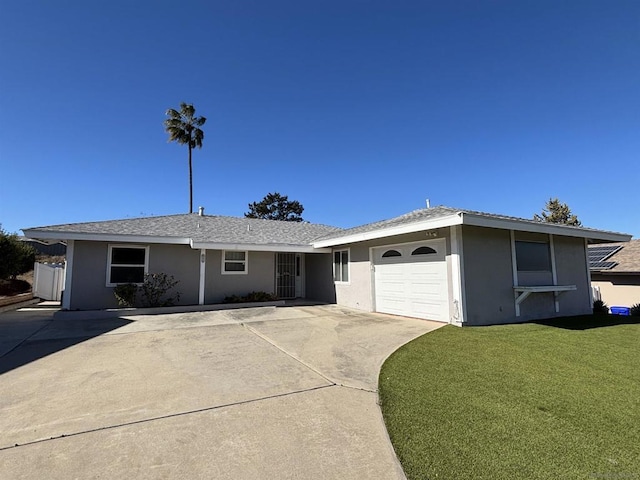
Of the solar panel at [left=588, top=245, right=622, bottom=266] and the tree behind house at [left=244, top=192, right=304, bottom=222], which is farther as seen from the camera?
the tree behind house at [left=244, top=192, right=304, bottom=222]

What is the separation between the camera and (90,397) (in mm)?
3896

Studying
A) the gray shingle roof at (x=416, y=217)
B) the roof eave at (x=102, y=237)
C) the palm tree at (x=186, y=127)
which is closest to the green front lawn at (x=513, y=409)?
the gray shingle roof at (x=416, y=217)

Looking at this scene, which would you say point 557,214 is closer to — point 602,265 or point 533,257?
point 602,265

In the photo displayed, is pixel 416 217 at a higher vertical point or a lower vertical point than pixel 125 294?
higher

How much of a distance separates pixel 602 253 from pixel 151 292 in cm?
2204

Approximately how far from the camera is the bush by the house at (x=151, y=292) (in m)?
10.9

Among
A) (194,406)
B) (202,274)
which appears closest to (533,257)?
(194,406)

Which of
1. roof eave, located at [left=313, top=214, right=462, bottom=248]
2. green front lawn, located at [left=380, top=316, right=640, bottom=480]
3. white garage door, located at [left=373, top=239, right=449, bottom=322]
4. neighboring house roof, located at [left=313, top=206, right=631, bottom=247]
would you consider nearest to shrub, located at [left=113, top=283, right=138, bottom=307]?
roof eave, located at [left=313, top=214, right=462, bottom=248]

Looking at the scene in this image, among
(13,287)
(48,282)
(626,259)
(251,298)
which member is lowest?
(251,298)

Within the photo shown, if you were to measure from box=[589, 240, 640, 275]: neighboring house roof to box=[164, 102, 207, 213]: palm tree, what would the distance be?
28080 millimetres

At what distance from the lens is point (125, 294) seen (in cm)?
1082

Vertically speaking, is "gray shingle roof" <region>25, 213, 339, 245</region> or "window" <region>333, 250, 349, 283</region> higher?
"gray shingle roof" <region>25, 213, 339, 245</region>

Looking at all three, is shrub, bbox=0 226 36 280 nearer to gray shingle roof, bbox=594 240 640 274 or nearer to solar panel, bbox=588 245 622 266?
gray shingle roof, bbox=594 240 640 274

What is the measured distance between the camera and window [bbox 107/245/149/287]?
11.4 meters
